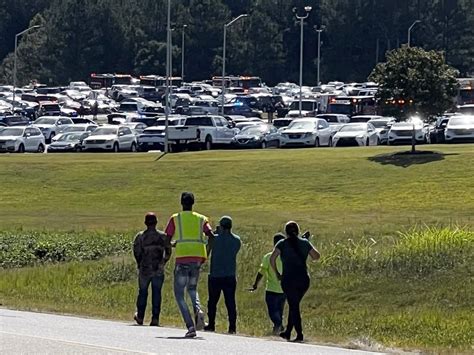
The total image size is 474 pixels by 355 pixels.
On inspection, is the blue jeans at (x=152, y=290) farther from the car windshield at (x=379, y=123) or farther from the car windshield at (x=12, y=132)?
the car windshield at (x=379, y=123)

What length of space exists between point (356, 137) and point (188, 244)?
4246cm

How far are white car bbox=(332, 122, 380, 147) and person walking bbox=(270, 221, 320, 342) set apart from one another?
140ft

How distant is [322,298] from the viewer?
24.3m

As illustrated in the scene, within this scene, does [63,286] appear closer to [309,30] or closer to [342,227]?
[342,227]

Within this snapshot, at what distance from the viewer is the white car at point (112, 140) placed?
204 feet

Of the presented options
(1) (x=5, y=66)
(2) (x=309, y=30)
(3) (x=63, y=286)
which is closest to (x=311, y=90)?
(2) (x=309, y=30)

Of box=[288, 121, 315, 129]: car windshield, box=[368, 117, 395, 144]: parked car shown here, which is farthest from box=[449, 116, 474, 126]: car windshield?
box=[288, 121, 315, 129]: car windshield

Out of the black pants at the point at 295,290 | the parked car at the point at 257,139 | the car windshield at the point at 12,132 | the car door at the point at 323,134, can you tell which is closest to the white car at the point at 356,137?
the car door at the point at 323,134

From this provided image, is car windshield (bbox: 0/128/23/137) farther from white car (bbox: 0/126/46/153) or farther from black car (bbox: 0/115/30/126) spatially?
black car (bbox: 0/115/30/126)

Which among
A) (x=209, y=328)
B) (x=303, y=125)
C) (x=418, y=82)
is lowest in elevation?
(x=209, y=328)

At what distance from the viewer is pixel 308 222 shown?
36750 mm

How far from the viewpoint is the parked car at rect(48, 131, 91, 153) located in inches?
2499

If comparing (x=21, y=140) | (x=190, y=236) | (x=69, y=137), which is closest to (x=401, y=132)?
(x=69, y=137)

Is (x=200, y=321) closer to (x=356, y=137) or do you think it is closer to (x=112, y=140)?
(x=356, y=137)
